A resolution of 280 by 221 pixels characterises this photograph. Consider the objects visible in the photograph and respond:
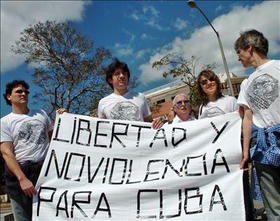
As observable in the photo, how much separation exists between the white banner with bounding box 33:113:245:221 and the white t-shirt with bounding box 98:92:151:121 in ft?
0.27

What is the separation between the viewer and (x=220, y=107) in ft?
10.5

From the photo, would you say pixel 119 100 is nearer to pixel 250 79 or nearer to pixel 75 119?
pixel 75 119

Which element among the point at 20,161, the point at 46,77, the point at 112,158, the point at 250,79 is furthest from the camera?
the point at 46,77

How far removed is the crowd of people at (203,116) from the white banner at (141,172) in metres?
0.13

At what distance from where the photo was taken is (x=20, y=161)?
300cm

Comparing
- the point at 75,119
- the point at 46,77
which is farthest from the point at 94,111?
the point at 75,119

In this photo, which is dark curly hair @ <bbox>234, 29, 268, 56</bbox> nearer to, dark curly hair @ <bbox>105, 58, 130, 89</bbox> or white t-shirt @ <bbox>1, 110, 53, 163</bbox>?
dark curly hair @ <bbox>105, 58, 130, 89</bbox>

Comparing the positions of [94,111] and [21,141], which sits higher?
[94,111]

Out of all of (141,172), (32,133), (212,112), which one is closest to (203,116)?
(212,112)

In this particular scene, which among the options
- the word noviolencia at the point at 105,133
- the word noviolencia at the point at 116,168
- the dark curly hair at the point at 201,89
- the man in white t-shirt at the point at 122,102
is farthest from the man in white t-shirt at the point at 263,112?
the man in white t-shirt at the point at 122,102

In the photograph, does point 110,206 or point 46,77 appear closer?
point 110,206

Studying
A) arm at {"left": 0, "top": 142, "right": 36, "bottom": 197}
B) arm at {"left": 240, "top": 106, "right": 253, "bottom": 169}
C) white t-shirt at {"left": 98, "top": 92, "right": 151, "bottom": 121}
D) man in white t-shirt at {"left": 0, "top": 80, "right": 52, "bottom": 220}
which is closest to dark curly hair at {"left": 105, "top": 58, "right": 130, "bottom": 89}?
white t-shirt at {"left": 98, "top": 92, "right": 151, "bottom": 121}

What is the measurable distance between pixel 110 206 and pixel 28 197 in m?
0.84

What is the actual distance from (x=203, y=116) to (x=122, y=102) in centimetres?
91
